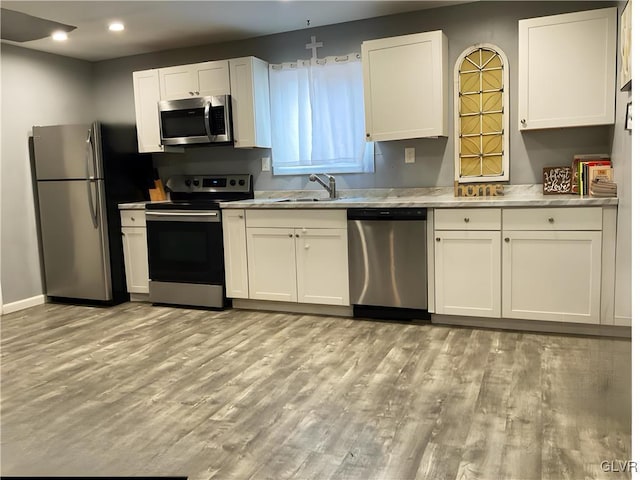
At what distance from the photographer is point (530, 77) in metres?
3.51

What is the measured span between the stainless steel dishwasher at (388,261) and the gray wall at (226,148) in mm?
641

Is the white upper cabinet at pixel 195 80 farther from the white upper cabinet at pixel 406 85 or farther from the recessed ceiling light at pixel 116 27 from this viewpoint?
the white upper cabinet at pixel 406 85

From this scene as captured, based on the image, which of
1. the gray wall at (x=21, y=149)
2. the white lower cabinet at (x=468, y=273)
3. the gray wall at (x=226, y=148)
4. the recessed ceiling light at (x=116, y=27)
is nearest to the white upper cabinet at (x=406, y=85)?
the gray wall at (x=226, y=148)

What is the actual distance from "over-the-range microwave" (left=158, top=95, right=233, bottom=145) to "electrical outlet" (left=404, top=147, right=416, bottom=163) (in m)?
1.46

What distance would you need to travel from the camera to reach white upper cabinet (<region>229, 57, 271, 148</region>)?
4.40 metres

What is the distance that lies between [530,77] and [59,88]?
4.22m

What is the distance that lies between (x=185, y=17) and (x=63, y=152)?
1647 millimetres

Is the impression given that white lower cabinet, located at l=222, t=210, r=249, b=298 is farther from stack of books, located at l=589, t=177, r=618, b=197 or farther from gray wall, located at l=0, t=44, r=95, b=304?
stack of books, located at l=589, t=177, r=618, b=197

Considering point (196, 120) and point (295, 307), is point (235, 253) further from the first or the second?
point (196, 120)

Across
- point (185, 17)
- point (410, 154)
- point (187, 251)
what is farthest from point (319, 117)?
point (187, 251)

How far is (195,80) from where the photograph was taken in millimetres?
4605

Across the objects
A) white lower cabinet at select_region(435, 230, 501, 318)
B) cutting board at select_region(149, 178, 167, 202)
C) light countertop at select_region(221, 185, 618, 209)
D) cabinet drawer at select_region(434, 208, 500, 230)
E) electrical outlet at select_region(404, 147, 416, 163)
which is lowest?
white lower cabinet at select_region(435, 230, 501, 318)

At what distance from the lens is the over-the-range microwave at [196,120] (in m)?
4.45

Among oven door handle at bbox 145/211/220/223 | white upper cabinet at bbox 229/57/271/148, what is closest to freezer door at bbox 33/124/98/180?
oven door handle at bbox 145/211/220/223
